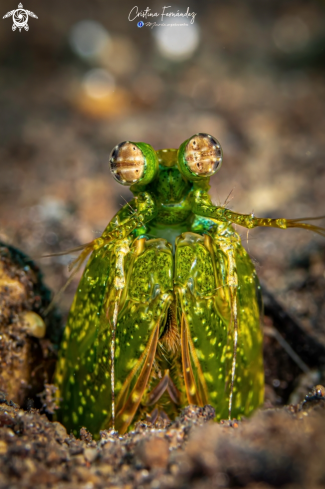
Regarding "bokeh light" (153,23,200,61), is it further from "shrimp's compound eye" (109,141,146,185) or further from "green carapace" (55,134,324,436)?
"shrimp's compound eye" (109,141,146,185)

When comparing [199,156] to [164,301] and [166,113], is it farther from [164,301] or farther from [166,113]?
[166,113]

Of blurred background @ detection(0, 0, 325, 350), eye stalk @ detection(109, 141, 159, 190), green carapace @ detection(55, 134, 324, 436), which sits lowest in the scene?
green carapace @ detection(55, 134, 324, 436)

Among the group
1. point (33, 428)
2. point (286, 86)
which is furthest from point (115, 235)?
point (286, 86)

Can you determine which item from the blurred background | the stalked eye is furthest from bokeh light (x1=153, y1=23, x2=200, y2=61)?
the stalked eye

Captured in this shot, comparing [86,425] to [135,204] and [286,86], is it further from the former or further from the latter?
[286,86]

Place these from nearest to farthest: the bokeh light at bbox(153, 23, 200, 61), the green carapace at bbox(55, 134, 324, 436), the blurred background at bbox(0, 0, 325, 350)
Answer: the green carapace at bbox(55, 134, 324, 436), the blurred background at bbox(0, 0, 325, 350), the bokeh light at bbox(153, 23, 200, 61)

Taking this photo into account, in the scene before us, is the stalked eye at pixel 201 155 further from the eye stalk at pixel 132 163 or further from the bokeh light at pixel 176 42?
the bokeh light at pixel 176 42

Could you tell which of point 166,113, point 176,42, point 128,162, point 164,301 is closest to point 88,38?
point 176,42

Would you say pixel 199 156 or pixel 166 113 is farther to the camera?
pixel 166 113
